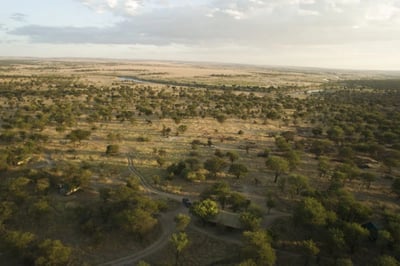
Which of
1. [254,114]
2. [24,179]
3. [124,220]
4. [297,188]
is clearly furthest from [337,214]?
[254,114]

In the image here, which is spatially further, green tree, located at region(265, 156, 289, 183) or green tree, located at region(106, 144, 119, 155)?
green tree, located at region(106, 144, 119, 155)

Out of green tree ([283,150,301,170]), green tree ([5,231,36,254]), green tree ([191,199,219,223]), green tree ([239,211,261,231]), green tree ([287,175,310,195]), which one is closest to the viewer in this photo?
green tree ([5,231,36,254])

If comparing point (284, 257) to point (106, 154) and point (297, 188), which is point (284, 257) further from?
point (106, 154)

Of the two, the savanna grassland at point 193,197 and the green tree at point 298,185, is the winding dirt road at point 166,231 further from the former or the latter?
the green tree at point 298,185

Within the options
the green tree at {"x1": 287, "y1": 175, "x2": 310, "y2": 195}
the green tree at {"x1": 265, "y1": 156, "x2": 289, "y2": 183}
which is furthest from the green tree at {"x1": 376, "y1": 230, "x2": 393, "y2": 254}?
the green tree at {"x1": 265, "y1": 156, "x2": 289, "y2": 183}

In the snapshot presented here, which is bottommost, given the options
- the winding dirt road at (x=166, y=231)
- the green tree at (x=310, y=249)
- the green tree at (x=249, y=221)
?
the winding dirt road at (x=166, y=231)

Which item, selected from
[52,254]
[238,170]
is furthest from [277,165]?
[52,254]

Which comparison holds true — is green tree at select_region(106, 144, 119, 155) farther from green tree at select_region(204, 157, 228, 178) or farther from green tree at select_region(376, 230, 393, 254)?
green tree at select_region(376, 230, 393, 254)

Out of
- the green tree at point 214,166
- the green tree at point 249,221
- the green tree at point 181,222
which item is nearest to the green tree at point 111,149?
the green tree at point 214,166

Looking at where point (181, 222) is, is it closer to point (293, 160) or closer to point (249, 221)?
point (249, 221)

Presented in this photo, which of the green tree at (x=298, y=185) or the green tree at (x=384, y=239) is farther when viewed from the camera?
the green tree at (x=298, y=185)

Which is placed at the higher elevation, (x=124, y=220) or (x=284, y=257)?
(x=124, y=220)
